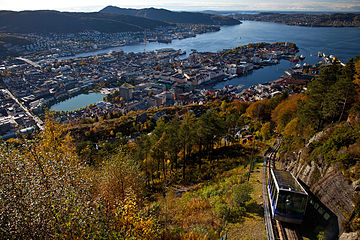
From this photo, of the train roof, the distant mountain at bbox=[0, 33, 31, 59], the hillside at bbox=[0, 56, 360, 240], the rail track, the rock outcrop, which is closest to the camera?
the hillside at bbox=[0, 56, 360, 240]

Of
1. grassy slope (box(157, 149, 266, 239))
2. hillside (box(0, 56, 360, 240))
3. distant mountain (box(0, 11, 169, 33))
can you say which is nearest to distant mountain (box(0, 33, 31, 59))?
distant mountain (box(0, 11, 169, 33))

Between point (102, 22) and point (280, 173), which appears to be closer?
point (280, 173)

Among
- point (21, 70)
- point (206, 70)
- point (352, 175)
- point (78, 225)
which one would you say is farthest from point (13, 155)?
point (21, 70)

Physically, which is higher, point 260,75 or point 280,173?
point 280,173

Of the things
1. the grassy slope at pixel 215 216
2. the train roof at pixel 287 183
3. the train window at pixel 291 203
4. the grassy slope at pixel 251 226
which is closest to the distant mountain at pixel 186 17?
the grassy slope at pixel 215 216

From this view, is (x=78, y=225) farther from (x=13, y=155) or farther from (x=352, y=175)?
(x=352, y=175)

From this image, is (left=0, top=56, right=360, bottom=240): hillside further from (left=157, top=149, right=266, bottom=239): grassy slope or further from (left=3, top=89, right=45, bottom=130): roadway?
(left=3, top=89, right=45, bottom=130): roadway

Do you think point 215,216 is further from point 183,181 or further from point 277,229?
point 183,181
